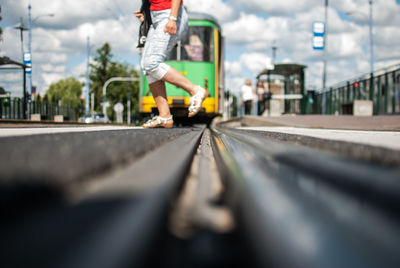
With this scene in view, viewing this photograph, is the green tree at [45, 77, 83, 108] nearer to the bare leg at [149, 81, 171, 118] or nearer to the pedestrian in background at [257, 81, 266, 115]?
the pedestrian in background at [257, 81, 266, 115]

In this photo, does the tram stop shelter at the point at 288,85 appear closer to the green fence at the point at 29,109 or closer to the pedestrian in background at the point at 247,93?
the pedestrian in background at the point at 247,93

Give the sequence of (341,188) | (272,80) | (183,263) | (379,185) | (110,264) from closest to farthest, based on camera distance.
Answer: (110,264) → (183,263) → (379,185) → (341,188) → (272,80)

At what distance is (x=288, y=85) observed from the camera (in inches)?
1054

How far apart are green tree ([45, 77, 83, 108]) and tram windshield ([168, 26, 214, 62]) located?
274ft

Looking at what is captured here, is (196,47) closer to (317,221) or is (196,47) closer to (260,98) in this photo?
(260,98)

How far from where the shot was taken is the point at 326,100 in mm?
23031

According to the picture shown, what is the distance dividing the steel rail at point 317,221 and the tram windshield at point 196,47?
10128mm

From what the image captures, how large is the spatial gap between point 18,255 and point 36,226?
0.07m

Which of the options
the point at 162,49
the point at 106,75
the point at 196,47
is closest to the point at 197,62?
the point at 196,47

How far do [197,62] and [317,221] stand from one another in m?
10.3

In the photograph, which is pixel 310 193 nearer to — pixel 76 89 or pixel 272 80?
pixel 272 80

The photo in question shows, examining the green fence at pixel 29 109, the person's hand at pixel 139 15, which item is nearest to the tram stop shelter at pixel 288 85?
the green fence at pixel 29 109

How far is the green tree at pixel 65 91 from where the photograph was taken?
295 feet

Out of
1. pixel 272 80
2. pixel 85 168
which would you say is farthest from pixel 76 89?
pixel 85 168
